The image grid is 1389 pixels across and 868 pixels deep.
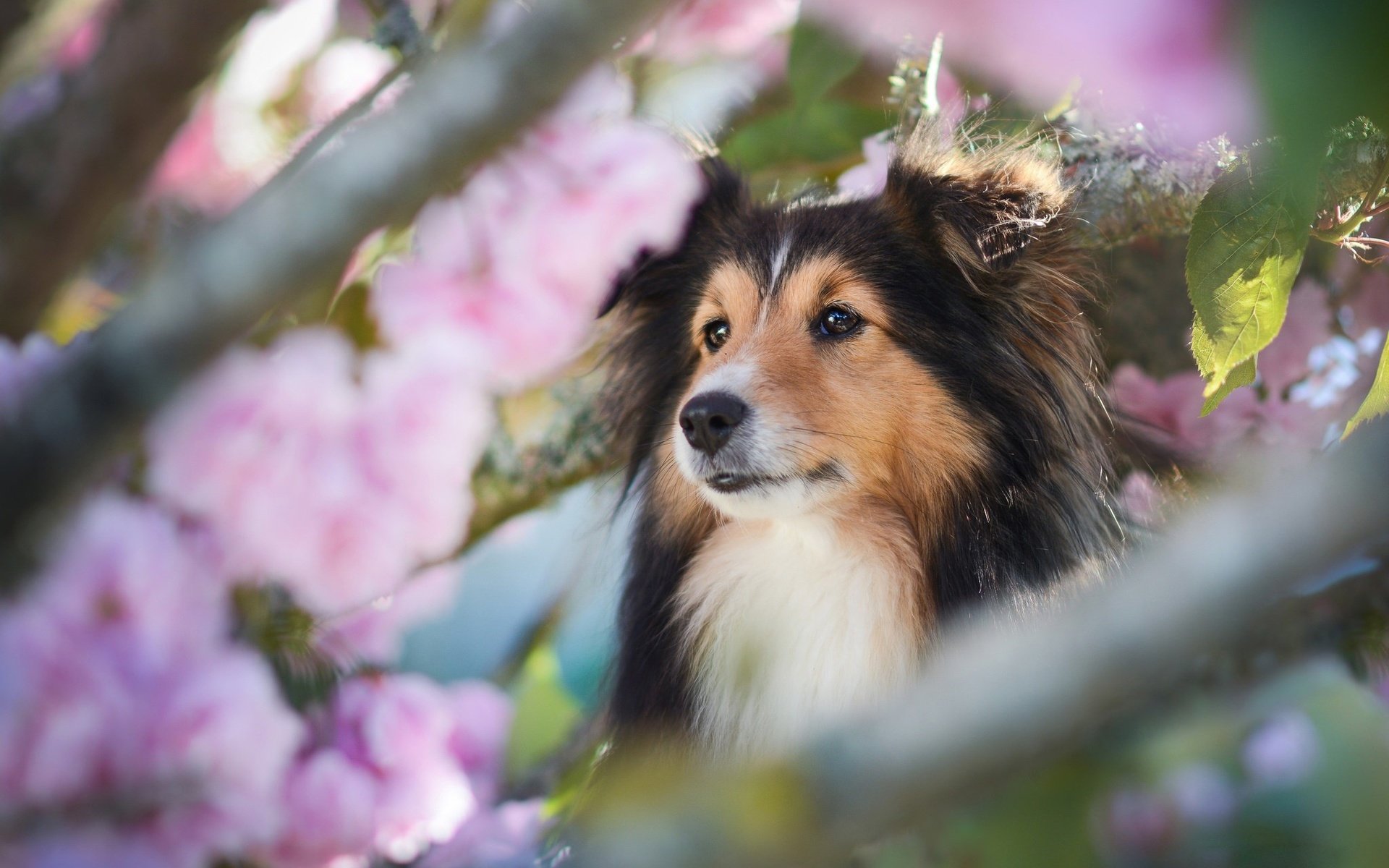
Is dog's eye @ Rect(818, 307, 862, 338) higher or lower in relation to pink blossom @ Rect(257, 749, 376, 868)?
lower

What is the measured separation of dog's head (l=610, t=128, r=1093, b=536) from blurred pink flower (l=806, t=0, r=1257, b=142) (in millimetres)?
1197

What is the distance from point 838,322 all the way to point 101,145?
3.93 ft

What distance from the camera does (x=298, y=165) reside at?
0.67m

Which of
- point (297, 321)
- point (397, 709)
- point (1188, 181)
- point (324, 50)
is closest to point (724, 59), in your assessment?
point (324, 50)

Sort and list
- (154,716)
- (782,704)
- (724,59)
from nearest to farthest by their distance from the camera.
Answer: (154,716) → (782,704) → (724,59)

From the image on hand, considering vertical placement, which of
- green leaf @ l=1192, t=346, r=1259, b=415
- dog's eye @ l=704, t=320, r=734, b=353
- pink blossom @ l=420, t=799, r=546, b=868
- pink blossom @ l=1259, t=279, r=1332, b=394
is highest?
→ green leaf @ l=1192, t=346, r=1259, b=415

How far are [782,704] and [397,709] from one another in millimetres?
659

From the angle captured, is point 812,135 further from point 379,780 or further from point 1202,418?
point 379,780

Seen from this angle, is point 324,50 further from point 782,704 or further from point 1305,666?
point 1305,666

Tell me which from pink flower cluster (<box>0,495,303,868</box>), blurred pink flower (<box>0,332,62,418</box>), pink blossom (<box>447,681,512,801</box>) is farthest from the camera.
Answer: pink blossom (<box>447,681,512,801</box>)

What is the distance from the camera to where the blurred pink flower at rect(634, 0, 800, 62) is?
7.29ft

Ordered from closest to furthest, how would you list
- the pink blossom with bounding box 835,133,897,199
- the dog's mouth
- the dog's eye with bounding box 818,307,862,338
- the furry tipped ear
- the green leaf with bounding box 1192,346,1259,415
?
1. the green leaf with bounding box 1192,346,1259,415
2. the furry tipped ear
3. the dog's mouth
4. the dog's eye with bounding box 818,307,862,338
5. the pink blossom with bounding box 835,133,897,199

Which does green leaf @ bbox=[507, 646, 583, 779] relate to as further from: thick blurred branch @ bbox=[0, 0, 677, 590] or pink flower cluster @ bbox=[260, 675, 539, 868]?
thick blurred branch @ bbox=[0, 0, 677, 590]

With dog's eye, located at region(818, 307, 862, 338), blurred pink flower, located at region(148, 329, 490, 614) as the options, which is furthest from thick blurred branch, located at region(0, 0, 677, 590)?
dog's eye, located at region(818, 307, 862, 338)
